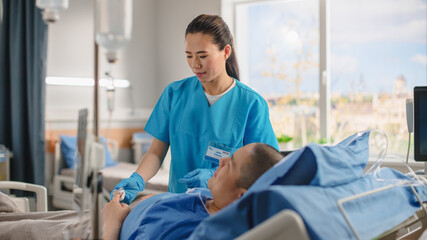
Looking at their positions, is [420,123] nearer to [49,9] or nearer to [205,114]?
[205,114]

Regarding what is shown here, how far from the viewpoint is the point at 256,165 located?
1.25m

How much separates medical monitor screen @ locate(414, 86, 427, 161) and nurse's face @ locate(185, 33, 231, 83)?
1063mm

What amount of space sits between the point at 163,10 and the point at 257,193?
4.31 meters

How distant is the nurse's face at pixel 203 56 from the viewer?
1.77 metres

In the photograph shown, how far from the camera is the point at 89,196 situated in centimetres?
90

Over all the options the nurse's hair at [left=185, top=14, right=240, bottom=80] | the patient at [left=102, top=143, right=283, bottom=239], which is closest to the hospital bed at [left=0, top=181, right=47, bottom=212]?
the patient at [left=102, top=143, right=283, bottom=239]

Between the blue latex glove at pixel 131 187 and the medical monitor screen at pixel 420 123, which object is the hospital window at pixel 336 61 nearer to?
the medical monitor screen at pixel 420 123

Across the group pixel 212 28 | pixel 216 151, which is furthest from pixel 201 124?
pixel 212 28

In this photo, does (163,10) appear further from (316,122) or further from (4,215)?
(4,215)

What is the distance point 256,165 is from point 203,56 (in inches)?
26.6

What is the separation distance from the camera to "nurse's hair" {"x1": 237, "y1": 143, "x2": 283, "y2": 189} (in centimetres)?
124

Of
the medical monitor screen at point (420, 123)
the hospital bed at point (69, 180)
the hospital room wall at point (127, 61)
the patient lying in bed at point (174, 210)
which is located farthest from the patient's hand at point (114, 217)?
the hospital room wall at point (127, 61)

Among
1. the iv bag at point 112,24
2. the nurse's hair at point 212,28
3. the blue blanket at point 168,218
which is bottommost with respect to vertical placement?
the blue blanket at point 168,218

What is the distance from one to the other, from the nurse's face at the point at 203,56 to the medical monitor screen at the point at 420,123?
1063mm
